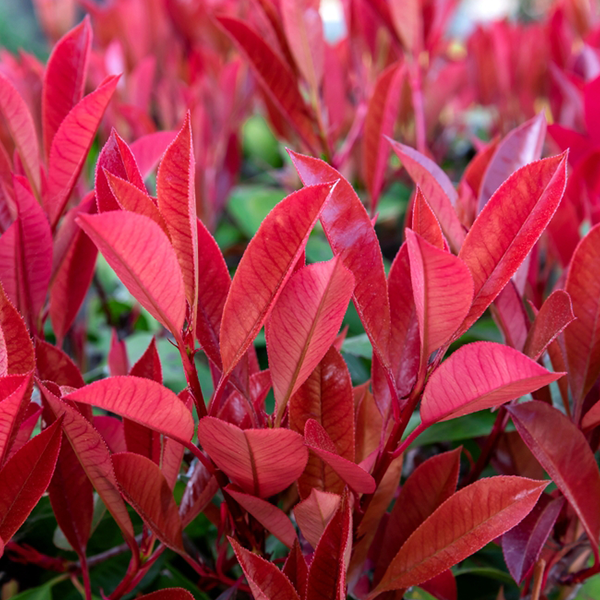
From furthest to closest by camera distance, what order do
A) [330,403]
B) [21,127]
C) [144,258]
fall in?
[21,127]
[330,403]
[144,258]

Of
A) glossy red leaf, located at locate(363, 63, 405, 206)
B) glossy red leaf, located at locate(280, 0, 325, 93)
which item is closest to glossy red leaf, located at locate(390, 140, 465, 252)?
glossy red leaf, located at locate(363, 63, 405, 206)

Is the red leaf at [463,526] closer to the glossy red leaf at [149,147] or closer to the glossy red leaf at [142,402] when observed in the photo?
the glossy red leaf at [142,402]

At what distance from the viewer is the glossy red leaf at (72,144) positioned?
1.58ft

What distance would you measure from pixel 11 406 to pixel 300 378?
185mm

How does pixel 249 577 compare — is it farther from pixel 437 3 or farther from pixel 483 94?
pixel 483 94

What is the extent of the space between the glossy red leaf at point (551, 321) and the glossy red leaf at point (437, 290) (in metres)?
0.08

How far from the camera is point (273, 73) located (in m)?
0.75

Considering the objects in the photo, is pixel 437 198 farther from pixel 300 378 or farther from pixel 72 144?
pixel 72 144

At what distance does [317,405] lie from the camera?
17.8 inches

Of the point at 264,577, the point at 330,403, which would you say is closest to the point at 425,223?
Result: the point at 330,403

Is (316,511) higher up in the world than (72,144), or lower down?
lower down

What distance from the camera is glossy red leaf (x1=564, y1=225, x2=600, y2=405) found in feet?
1.54

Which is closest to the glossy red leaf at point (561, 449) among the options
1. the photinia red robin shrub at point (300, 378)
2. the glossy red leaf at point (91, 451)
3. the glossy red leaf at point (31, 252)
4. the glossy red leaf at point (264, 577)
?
the photinia red robin shrub at point (300, 378)

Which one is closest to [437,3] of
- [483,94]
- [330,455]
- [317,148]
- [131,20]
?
[483,94]
